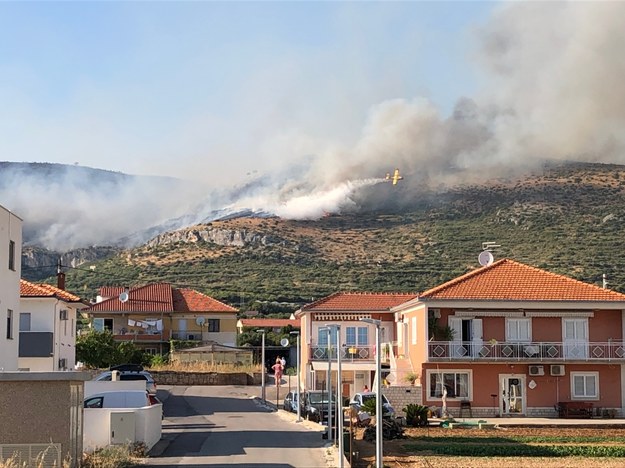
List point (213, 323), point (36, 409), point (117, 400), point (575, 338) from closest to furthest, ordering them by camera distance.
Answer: point (36, 409), point (117, 400), point (575, 338), point (213, 323)

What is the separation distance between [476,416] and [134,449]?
23073 mm

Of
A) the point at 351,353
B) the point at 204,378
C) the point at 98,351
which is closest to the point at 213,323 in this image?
the point at 204,378

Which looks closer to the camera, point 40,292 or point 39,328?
point 40,292

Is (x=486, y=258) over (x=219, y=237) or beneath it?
beneath

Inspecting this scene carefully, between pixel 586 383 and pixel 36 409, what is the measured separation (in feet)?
108

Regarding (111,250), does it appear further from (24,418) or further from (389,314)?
(24,418)

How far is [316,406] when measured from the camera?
151 feet

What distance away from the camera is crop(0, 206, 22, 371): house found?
123ft

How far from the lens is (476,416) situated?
48.7 meters

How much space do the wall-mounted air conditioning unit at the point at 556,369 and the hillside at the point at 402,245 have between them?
1603 inches

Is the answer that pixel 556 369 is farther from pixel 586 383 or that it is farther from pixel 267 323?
pixel 267 323

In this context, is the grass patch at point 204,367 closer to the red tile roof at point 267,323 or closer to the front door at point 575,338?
the red tile roof at point 267,323

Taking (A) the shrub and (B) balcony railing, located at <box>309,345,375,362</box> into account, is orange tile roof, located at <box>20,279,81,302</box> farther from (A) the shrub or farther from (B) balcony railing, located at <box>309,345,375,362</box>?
(A) the shrub

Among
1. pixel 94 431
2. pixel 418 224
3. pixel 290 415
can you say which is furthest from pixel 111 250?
pixel 94 431
